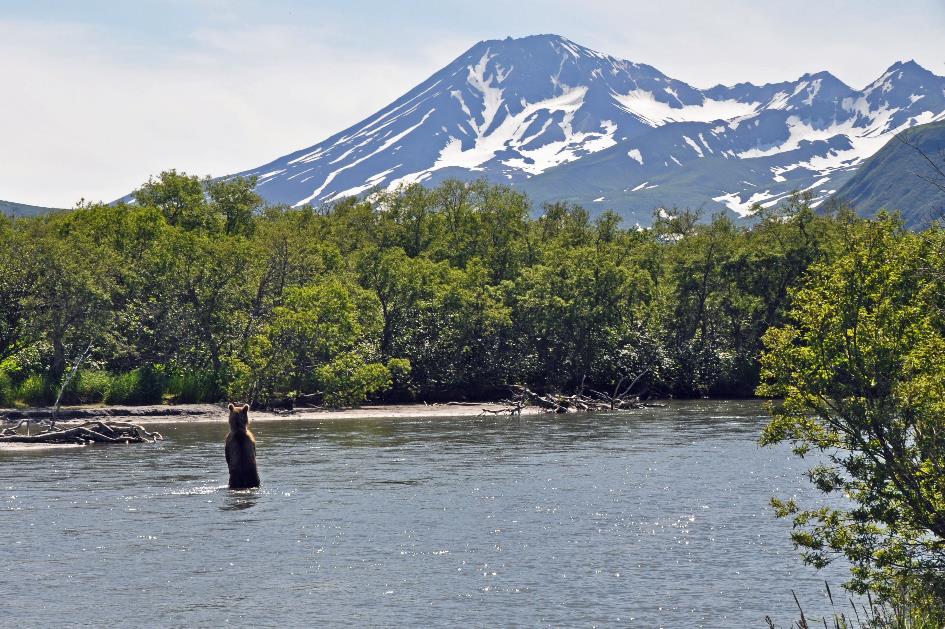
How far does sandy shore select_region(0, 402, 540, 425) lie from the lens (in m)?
68.3

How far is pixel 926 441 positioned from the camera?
64.6ft

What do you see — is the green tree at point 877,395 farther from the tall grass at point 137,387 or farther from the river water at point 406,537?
the tall grass at point 137,387

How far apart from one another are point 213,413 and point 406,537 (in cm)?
4275

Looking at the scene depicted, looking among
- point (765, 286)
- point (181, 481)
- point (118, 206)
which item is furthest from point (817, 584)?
point (118, 206)

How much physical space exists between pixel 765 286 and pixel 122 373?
5252cm

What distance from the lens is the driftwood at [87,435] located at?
55.7 metres

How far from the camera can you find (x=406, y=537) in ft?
108

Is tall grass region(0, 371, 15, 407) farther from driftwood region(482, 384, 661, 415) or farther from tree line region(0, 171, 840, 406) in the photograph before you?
driftwood region(482, 384, 661, 415)

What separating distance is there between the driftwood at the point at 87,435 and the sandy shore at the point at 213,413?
8201mm

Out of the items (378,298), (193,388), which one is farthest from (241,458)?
(378,298)

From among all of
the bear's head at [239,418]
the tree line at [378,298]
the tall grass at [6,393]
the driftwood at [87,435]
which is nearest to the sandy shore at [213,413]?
the tree line at [378,298]

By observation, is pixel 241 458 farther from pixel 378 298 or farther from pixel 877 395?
pixel 378 298

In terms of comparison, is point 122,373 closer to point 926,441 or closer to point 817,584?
point 817,584

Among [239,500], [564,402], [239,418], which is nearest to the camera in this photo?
Result: [239,500]
